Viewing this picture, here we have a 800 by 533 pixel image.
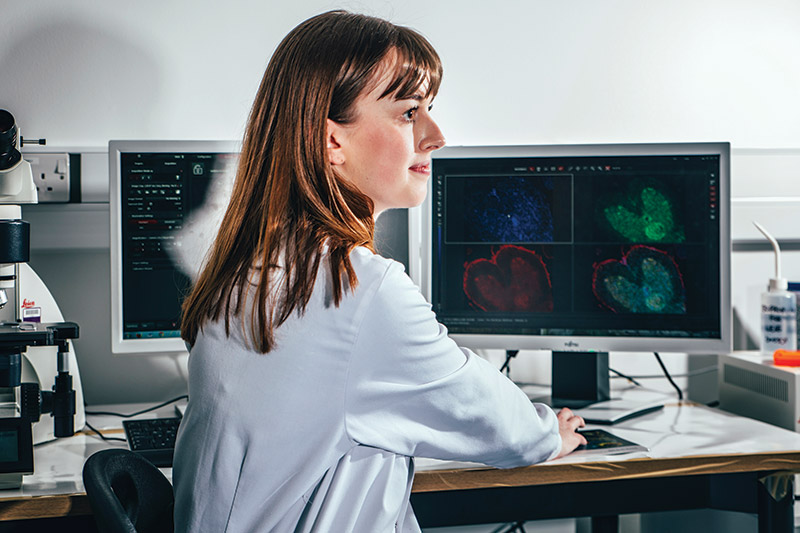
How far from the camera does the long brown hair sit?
2.85 feet

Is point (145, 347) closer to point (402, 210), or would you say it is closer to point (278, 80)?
point (402, 210)

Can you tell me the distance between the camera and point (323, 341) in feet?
2.80

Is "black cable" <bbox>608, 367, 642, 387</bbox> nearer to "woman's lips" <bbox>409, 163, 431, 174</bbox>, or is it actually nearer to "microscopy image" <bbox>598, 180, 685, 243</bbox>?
"microscopy image" <bbox>598, 180, 685, 243</bbox>

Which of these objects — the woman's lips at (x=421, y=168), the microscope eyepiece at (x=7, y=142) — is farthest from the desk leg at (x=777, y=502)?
the microscope eyepiece at (x=7, y=142)

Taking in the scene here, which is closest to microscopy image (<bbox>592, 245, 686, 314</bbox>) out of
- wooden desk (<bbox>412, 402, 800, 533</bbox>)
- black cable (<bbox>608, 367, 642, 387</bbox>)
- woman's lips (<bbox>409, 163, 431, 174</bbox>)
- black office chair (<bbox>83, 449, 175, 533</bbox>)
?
wooden desk (<bbox>412, 402, 800, 533</bbox>)

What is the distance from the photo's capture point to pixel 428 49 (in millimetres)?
1071

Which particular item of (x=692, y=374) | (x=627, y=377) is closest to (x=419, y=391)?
(x=627, y=377)

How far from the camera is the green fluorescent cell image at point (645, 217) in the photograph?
1.51 meters

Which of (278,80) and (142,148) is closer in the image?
(278,80)

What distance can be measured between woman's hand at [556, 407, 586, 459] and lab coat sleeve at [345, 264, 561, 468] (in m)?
0.20

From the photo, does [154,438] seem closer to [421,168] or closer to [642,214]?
[421,168]

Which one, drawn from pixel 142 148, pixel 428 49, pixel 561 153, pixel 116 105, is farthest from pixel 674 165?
pixel 116 105

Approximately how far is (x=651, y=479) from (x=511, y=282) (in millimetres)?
461

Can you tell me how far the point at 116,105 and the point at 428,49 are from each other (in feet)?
2.89
